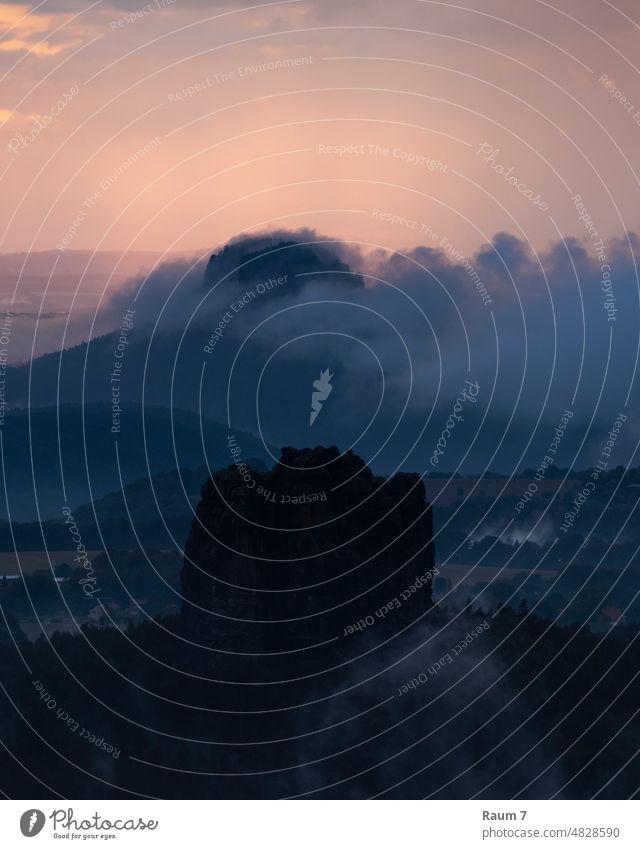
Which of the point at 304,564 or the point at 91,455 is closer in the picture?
the point at 304,564

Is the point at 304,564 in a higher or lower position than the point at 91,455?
lower

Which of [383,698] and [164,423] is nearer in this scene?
[383,698]

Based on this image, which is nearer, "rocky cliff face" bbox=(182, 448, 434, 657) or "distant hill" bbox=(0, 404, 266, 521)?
"rocky cliff face" bbox=(182, 448, 434, 657)

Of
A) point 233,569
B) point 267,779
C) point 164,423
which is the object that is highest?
point 164,423

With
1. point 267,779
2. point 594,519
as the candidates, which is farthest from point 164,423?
point 267,779

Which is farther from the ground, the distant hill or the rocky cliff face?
the distant hill

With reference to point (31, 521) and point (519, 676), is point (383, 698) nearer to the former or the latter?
point (519, 676)

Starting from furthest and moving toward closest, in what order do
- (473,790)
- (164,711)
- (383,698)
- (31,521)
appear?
(31,521), (164,711), (383,698), (473,790)

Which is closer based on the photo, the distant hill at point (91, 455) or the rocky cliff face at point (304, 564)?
the rocky cliff face at point (304, 564)
